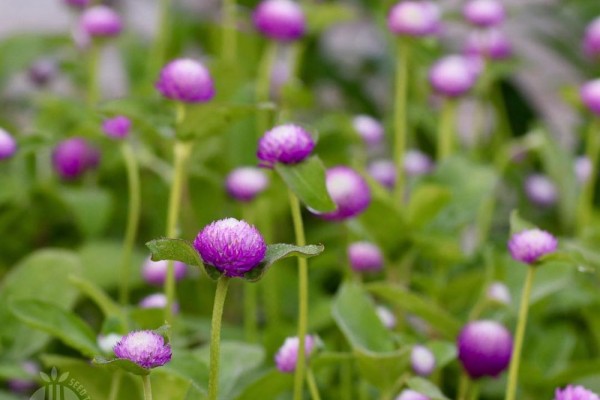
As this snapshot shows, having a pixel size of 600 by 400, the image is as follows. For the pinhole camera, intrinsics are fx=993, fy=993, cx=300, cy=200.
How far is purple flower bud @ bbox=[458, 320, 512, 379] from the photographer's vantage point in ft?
2.15

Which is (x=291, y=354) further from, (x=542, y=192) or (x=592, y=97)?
(x=542, y=192)

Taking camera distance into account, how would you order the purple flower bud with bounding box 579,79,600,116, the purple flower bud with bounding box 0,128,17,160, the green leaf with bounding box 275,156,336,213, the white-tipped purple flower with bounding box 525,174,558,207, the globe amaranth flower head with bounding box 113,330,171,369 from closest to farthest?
the globe amaranth flower head with bounding box 113,330,171,369 < the green leaf with bounding box 275,156,336,213 < the purple flower bud with bounding box 0,128,17,160 < the purple flower bud with bounding box 579,79,600,116 < the white-tipped purple flower with bounding box 525,174,558,207

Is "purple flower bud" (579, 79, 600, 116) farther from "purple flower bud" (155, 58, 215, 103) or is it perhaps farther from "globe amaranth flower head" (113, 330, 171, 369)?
"globe amaranth flower head" (113, 330, 171, 369)

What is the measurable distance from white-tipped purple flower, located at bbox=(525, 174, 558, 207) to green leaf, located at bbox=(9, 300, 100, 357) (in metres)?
0.70

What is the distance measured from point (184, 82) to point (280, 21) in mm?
343

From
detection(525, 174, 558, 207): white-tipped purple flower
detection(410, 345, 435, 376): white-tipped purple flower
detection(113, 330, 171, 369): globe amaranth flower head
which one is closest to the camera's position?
detection(113, 330, 171, 369): globe amaranth flower head

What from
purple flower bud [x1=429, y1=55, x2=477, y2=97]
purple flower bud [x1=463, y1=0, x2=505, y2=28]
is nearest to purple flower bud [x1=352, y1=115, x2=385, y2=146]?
purple flower bud [x1=429, y1=55, x2=477, y2=97]

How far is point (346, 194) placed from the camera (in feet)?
2.28

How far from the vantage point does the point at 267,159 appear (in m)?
0.59

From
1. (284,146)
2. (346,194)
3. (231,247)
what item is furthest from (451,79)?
(231,247)

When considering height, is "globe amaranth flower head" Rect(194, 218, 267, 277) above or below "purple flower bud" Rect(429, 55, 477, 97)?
above

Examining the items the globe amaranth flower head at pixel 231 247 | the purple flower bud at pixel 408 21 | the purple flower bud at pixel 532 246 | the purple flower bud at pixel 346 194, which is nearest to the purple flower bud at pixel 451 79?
the purple flower bud at pixel 408 21

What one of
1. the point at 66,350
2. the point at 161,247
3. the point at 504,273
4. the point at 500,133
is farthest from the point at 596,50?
the point at 161,247

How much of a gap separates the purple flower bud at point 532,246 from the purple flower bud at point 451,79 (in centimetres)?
42
